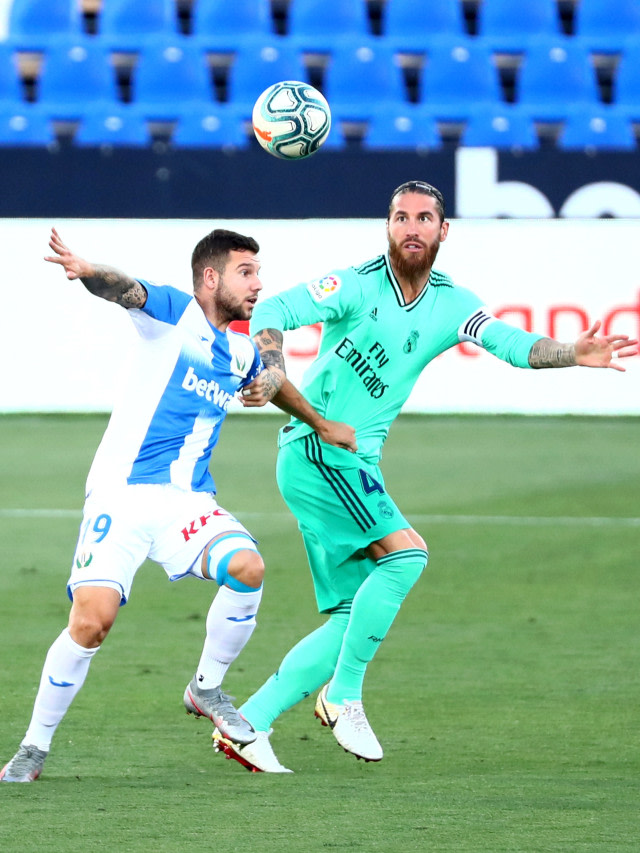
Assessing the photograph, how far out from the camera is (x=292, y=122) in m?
5.88

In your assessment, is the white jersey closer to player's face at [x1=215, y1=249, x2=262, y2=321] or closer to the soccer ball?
player's face at [x1=215, y1=249, x2=262, y2=321]

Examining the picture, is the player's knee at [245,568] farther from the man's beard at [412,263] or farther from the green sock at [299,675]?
the man's beard at [412,263]

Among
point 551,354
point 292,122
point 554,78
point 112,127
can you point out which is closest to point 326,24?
point 554,78

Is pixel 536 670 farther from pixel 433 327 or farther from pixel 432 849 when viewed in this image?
pixel 432 849

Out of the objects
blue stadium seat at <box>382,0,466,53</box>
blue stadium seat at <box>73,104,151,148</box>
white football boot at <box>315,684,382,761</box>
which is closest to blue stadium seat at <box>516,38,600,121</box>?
blue stadium seat at <box>382,0,466,53</box>

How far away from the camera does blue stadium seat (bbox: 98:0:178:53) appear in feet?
56.0

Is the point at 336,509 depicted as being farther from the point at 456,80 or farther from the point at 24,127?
the point at 456,80

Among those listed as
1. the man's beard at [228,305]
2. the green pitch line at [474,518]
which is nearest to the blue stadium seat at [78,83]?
the green pitch line at [474,518]

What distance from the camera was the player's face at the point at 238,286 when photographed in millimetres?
4738

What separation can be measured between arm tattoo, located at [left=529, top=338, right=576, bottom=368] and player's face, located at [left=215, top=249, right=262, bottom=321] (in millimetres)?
979

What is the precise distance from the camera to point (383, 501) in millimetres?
5008

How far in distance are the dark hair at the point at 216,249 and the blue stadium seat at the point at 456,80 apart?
1244cm

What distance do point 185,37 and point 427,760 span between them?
1366cm

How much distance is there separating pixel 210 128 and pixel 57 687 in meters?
12.6
